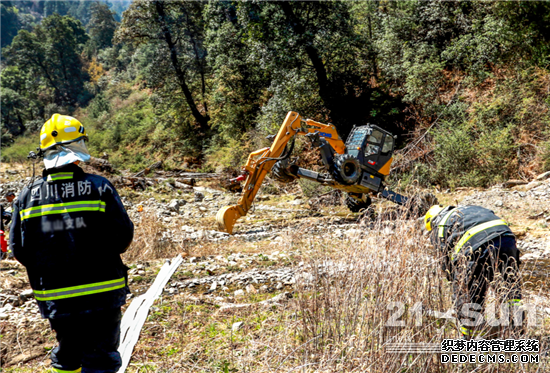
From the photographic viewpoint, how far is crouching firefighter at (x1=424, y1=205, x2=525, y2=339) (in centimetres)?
258

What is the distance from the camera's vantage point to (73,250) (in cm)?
217

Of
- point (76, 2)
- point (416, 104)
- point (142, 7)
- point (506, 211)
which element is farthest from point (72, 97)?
point (76, 2)

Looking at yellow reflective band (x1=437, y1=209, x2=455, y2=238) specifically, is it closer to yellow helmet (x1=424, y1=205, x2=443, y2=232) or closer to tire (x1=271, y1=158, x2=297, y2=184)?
yellow helmet (x1=424, y1=205, x2=443, y2=232)

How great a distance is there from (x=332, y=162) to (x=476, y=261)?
228 inches

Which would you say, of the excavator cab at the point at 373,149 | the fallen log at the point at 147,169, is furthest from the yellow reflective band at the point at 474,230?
the fallen log at the point at 147,169

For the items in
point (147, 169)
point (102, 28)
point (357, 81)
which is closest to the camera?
point (357, 81)

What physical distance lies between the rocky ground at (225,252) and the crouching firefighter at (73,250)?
121 centimetres

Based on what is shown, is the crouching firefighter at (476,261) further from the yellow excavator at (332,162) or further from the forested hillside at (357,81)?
the yellow excavator at (332,162)

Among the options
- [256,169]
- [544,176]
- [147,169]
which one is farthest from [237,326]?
[147,169]

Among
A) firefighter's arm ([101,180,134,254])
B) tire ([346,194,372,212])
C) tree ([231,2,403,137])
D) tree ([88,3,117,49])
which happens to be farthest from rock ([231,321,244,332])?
tree ([88,3,117,49])

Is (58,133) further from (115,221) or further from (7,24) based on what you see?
(7,24)

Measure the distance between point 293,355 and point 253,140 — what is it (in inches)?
Result: 502

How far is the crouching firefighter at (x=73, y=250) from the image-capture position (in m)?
2.16

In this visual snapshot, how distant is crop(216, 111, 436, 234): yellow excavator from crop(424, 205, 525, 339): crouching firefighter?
4.77m
